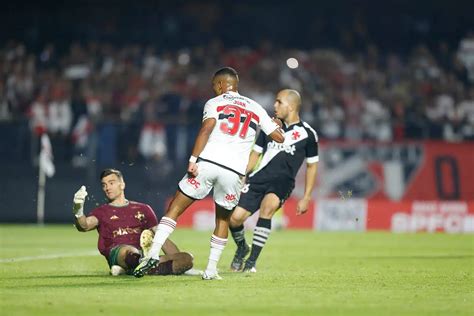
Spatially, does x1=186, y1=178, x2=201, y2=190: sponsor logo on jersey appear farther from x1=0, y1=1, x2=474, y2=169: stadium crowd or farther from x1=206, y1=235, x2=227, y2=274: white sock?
x1=0, y1=1, x2=474, y2=169: stadium crowd

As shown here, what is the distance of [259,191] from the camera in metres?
14.0

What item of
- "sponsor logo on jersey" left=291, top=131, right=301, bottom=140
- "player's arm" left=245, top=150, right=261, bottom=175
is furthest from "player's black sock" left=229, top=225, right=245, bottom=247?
"sponsor logo on jersey" left=291, top=131, right=301, bottom=140

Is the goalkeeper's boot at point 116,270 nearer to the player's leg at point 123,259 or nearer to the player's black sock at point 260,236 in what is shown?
the player's leg at point 123,259

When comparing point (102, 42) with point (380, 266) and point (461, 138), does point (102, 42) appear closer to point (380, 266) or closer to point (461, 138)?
point (461, 138)

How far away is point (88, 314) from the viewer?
8461mm

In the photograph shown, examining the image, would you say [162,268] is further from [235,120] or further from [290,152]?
[290,152]

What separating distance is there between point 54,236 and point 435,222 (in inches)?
390

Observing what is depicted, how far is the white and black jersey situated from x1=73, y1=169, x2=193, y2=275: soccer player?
6.58 ft

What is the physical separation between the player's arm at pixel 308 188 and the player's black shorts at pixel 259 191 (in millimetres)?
360

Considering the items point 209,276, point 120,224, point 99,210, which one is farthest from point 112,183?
point 209,276

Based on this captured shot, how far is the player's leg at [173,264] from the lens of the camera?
40.7 feet

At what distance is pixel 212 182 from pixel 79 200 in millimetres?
1495

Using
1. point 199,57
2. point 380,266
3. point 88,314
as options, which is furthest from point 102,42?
point 88,314

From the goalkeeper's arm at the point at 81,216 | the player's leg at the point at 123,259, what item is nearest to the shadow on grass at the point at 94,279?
the player's leg at the point at 123,259
